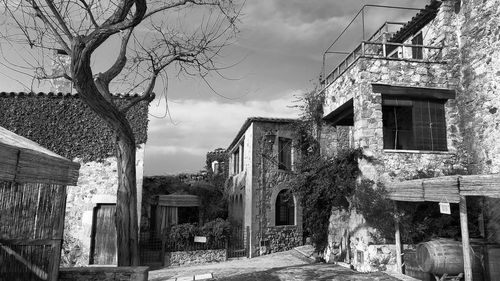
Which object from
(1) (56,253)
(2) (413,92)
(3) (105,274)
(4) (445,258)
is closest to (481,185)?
(4) (445,258)

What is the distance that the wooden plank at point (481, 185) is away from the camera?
6.00 meters

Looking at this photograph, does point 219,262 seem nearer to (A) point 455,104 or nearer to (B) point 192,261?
(B) point 192,261

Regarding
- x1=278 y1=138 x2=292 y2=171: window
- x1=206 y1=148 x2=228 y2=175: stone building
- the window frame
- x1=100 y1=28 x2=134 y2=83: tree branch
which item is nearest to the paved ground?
the window frame

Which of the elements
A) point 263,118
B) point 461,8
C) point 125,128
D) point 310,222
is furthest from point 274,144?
point 125,128

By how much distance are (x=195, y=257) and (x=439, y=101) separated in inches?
348

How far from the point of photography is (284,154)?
1605cm

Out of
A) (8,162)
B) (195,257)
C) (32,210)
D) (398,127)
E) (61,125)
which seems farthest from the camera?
(195,257)

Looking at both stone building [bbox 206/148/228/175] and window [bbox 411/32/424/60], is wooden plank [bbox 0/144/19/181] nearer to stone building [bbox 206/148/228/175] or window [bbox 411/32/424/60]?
window [bbox 411/32/424/60]

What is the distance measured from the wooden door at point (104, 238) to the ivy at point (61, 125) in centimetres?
182

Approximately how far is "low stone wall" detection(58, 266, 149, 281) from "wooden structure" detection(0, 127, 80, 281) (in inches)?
15.9

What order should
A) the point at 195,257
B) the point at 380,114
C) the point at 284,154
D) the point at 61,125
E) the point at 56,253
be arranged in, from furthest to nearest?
the point at 284,154 → the point at 195,257 → the point at 61,125 → the point at 380,114 → the point at 56,253

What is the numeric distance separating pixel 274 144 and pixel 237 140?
4346mm

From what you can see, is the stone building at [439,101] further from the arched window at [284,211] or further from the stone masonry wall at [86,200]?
the stone masonry wall at [86,200]

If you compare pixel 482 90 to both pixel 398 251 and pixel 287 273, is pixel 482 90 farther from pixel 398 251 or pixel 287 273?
pixel 287 273
